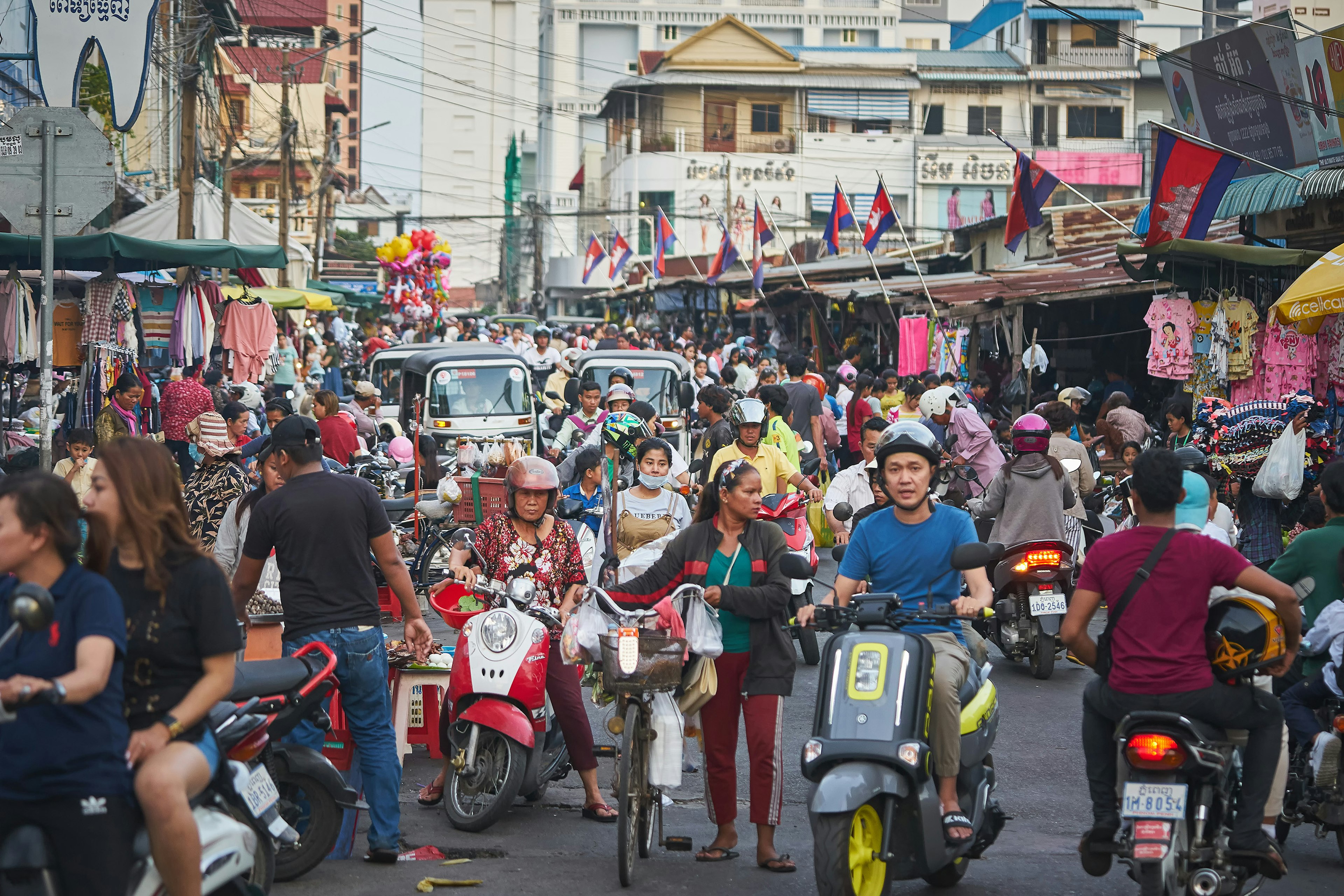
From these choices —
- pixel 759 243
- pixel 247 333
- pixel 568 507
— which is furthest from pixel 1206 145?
pixel 759 243

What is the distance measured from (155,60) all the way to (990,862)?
1719cm

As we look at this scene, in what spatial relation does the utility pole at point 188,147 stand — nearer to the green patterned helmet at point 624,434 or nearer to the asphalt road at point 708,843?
the green patterned helmet at point 624,434

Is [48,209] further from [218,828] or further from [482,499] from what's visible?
[218,828]

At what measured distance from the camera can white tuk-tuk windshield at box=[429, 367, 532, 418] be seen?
18609 millimetres

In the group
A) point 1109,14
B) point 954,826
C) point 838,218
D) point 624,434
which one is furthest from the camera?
point 1109,14

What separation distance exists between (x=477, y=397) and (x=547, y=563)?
11.9m

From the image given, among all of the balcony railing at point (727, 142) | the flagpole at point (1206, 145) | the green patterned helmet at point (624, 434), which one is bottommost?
the green patterned helmet at point (624, 434)

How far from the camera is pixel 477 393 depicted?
18.7m

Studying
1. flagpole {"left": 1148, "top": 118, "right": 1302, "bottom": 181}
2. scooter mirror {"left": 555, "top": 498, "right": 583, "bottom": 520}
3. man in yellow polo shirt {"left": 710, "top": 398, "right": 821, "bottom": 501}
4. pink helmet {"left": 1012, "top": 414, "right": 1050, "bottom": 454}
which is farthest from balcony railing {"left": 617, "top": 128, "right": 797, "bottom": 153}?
scooter mirror {"left": 555, "top": 498, "right": 583, "bottom": 520}

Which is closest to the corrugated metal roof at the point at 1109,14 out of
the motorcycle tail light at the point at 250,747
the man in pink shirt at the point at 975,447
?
the man in pink shirt at the point at 975,447

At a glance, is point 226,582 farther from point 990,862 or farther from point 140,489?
point 990,862

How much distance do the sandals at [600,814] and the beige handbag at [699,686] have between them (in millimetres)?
1022

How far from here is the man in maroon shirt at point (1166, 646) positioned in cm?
519

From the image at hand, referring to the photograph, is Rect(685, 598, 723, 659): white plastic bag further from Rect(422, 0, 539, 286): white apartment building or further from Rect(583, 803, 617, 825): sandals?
Rect(422, 0, 539, 286): white apartment building
